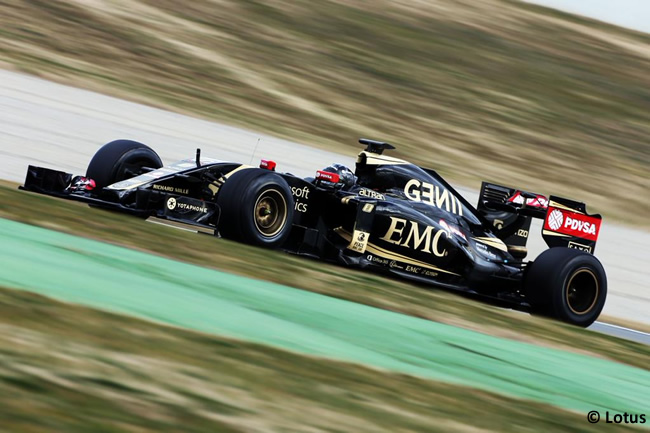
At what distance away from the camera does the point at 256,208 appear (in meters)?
8.95

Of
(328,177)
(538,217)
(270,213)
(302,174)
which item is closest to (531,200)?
(538,217)

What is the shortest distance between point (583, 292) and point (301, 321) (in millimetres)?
4675

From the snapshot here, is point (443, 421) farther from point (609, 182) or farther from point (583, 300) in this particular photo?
point (609, 182)

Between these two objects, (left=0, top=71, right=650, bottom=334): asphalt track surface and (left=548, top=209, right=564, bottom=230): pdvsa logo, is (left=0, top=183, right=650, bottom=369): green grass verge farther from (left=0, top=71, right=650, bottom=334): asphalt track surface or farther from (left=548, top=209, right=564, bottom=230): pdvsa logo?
(left=0, top=71, right=650, bottom=334): asphalt track surface

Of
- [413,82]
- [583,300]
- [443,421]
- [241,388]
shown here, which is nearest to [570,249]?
[583,300]

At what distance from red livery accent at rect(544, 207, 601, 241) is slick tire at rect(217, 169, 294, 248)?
324 centimetres

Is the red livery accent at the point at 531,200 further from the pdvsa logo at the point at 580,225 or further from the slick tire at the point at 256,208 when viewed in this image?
the slick tire at the point at 256,208

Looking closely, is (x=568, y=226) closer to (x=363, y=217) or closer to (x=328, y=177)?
(x=363, y=217)

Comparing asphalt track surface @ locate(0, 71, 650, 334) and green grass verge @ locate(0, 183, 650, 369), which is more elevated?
asphalt track surface @ locate(0, 71, 650, 334)

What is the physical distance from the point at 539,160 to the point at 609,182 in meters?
1.70

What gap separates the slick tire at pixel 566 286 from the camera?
32.3ft

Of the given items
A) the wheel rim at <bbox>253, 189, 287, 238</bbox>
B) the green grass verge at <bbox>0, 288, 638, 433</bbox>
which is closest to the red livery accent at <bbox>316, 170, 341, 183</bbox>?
the wheel rim at <bbox>253, 189, 287, 238</bbox>

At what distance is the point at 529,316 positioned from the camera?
9.88 meters

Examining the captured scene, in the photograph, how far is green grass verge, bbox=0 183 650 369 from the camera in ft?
25.8
